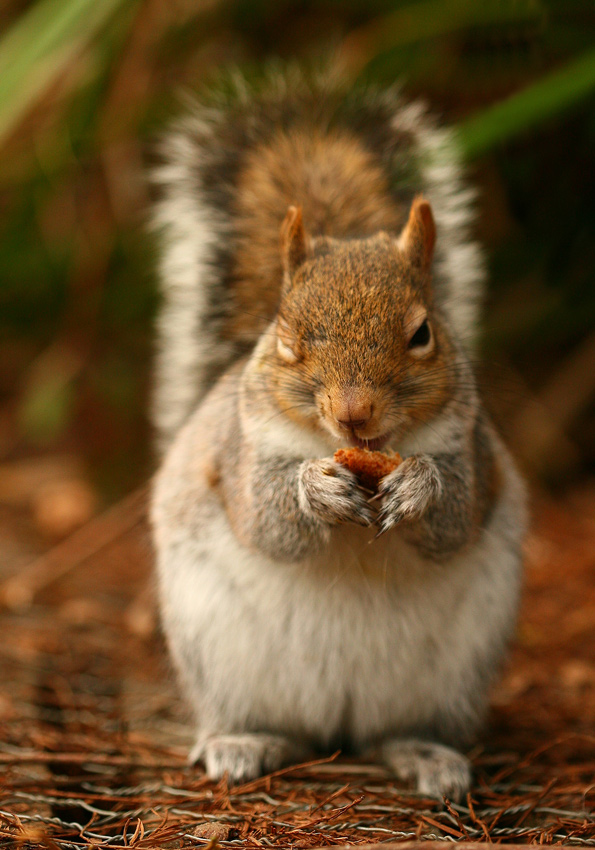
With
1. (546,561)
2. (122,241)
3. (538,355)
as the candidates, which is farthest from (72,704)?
(538,355)

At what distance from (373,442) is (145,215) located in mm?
2736

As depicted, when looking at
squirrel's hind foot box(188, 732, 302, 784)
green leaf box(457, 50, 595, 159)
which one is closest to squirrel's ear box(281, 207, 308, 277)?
green leaf box(457, 50, 595, 159)

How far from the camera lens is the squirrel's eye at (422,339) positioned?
1.46 metres

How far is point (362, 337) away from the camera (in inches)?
54.7

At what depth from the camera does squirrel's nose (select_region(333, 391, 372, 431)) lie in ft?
4.32

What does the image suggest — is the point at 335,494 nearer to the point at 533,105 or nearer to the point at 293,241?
the point at 293,241

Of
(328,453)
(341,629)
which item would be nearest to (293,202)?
(328,453)

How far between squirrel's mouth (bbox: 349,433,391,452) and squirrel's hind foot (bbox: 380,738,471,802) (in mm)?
663

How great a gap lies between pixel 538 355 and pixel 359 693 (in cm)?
252

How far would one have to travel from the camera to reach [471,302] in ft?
6.65

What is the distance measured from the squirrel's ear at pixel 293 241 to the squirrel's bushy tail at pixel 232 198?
31 centimetres

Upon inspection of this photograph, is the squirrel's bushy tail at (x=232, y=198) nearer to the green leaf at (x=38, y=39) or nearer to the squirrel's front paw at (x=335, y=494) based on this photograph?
the green leaf at (x=38, y=39)

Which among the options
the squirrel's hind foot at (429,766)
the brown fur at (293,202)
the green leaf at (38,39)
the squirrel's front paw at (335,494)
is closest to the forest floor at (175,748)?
the squirrel's hind foot at (429,766)

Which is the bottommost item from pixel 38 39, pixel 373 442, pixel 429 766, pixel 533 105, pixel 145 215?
pixel 429 766
